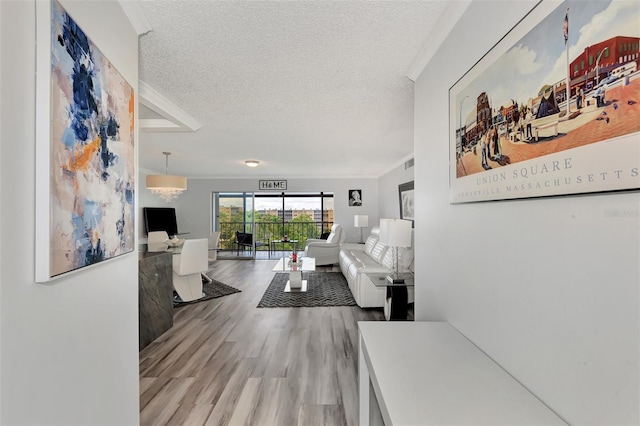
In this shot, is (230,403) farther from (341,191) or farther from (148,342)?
(341,191)

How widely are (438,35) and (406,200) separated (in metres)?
4.15

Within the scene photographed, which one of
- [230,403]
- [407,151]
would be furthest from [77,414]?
[407,151]

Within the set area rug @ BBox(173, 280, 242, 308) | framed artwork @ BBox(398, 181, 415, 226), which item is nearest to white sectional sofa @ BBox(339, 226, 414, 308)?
framed artwork @ BBox(398, 181, 415, 226)

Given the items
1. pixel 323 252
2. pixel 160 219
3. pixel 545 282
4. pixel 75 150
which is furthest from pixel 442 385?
pixel 160 219

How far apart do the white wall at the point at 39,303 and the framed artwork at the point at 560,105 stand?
4.98ft

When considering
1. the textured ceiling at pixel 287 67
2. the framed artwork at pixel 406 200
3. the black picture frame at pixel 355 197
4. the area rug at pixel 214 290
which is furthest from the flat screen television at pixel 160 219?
the framed artwork at pixel 406 200

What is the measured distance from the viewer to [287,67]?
1.99m

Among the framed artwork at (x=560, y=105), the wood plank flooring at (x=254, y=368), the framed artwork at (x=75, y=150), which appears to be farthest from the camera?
the wood plank flooring at (x=254, y=368)

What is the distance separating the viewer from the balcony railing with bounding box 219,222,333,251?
8.67m

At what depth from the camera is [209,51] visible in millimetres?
1795

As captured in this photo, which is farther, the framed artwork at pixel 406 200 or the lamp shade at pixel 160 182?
the framed artwork at pixel 406 200

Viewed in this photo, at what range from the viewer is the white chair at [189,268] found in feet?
13.2

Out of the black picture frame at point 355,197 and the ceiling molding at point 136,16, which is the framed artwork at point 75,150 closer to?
the ceiling molding at point 136,16

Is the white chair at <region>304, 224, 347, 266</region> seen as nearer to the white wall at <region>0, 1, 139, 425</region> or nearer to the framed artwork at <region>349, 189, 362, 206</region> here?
the framed artwork at <region>349, 189, 362, 206</region>
